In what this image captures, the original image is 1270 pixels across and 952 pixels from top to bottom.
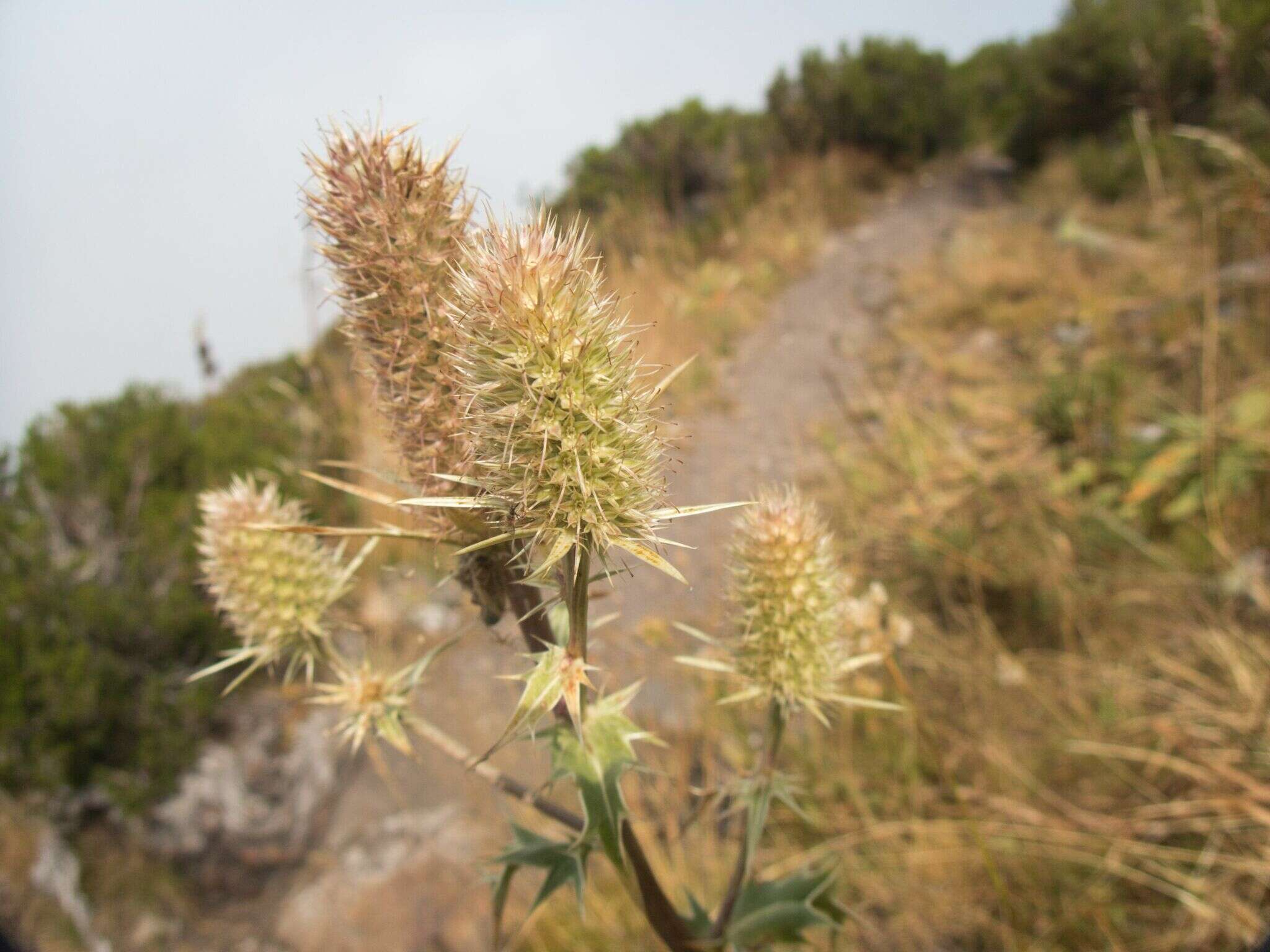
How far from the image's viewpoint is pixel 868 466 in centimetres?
504

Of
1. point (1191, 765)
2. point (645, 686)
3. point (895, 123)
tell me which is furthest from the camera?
point (895, 123)

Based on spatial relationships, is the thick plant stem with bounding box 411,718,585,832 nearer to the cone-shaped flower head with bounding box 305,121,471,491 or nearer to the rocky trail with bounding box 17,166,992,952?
the cone-shaped flower head with bounding box 305,121,471,491

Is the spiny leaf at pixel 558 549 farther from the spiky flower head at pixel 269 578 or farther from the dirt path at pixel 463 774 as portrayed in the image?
the dirt path at pixel 463 774

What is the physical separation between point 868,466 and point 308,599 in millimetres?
4311

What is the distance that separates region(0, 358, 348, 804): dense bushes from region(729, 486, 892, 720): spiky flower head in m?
3.47

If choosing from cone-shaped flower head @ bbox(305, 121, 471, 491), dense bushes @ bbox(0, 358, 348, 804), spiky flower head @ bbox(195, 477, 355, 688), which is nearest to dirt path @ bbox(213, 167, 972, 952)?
dense bushes @ bbox(0, 358, 348, 804)

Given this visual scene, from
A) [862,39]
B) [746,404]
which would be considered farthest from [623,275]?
[862,39]

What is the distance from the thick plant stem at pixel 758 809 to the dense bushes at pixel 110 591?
3.39 m

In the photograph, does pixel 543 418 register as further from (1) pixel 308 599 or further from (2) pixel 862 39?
(2) pixel 862 39

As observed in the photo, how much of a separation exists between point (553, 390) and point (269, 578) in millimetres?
794

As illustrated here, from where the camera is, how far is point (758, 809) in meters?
1.25

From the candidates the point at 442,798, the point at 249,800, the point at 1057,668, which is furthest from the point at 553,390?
the point at 249,800

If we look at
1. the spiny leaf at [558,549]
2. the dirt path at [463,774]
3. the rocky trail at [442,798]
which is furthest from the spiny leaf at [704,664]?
the rocky trail at [442,798]

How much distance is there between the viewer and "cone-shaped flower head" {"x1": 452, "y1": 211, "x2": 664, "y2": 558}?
31.7 inches
